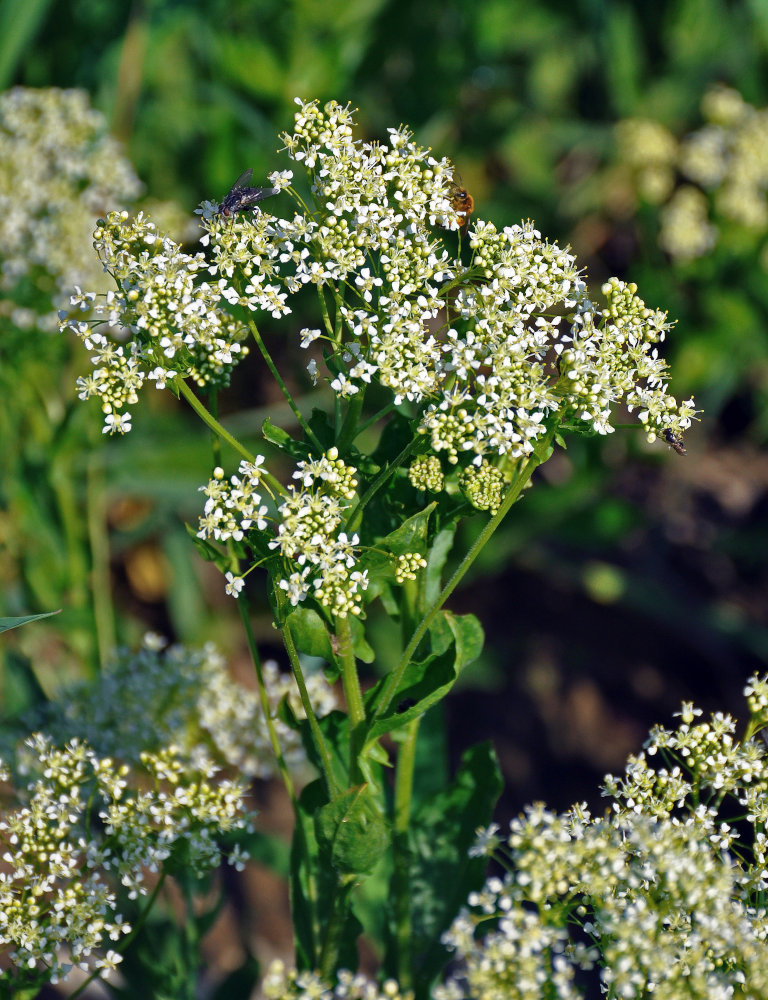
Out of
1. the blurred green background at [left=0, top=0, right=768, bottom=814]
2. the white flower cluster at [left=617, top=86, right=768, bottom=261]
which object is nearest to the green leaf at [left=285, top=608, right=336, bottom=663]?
the blurred green background at [left=0, top=0, right=768, bottom=814]

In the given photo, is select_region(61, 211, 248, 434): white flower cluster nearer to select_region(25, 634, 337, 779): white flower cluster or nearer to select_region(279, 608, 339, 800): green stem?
select_region(279, 608, 339, 800): green stem

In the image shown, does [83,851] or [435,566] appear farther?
[83,851]

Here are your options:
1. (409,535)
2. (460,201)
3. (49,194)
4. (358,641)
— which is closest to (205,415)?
(409,535)

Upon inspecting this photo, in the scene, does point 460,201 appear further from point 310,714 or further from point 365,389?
point 310,714

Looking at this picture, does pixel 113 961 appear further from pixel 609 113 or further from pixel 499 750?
pixel 609 113

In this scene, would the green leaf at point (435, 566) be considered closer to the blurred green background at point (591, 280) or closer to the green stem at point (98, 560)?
the green stem at point (98, 560)

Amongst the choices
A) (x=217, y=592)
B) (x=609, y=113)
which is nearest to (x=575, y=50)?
(x=609, y=113)
